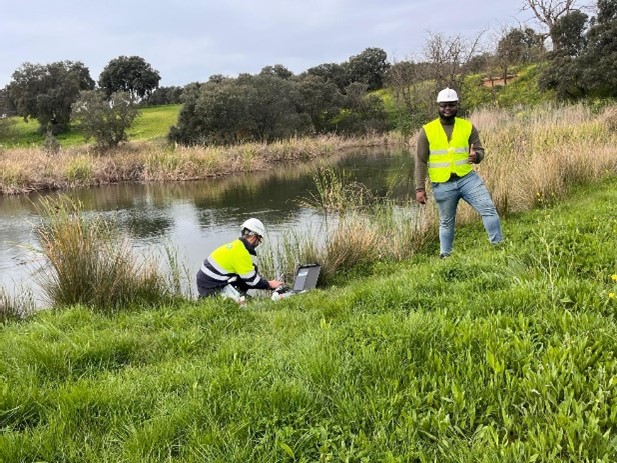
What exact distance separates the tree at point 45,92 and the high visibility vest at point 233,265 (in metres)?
42.2

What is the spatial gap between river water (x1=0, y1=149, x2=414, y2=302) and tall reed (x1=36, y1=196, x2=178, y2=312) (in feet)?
2.51

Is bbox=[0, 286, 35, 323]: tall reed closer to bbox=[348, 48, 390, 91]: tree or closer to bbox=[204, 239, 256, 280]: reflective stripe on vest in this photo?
bbox=[204, 239, 256, 280]: reflective stripe on vest

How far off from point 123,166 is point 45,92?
26.1 metres

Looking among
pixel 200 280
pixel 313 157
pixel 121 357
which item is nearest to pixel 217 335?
pixel 121 357

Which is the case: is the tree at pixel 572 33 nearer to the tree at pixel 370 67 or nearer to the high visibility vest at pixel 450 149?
the high visibility vest at pixel 450 149

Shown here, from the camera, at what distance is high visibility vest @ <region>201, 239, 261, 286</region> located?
19.2ft

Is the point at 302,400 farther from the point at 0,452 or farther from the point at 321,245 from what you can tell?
the point at 321,245

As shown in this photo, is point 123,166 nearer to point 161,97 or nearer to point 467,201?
point 467,201

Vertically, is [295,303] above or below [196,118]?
below

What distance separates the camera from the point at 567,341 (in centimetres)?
240

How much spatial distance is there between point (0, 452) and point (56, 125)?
47.1 m

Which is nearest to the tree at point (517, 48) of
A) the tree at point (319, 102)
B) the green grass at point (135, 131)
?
the tree at point (319, 102)

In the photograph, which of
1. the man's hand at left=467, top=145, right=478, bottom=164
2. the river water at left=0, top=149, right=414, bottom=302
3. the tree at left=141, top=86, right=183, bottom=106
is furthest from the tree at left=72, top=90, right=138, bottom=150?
the tree at left=141, top=86, right=183, bottom=106

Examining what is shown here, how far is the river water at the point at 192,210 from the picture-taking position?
30.9 ft
